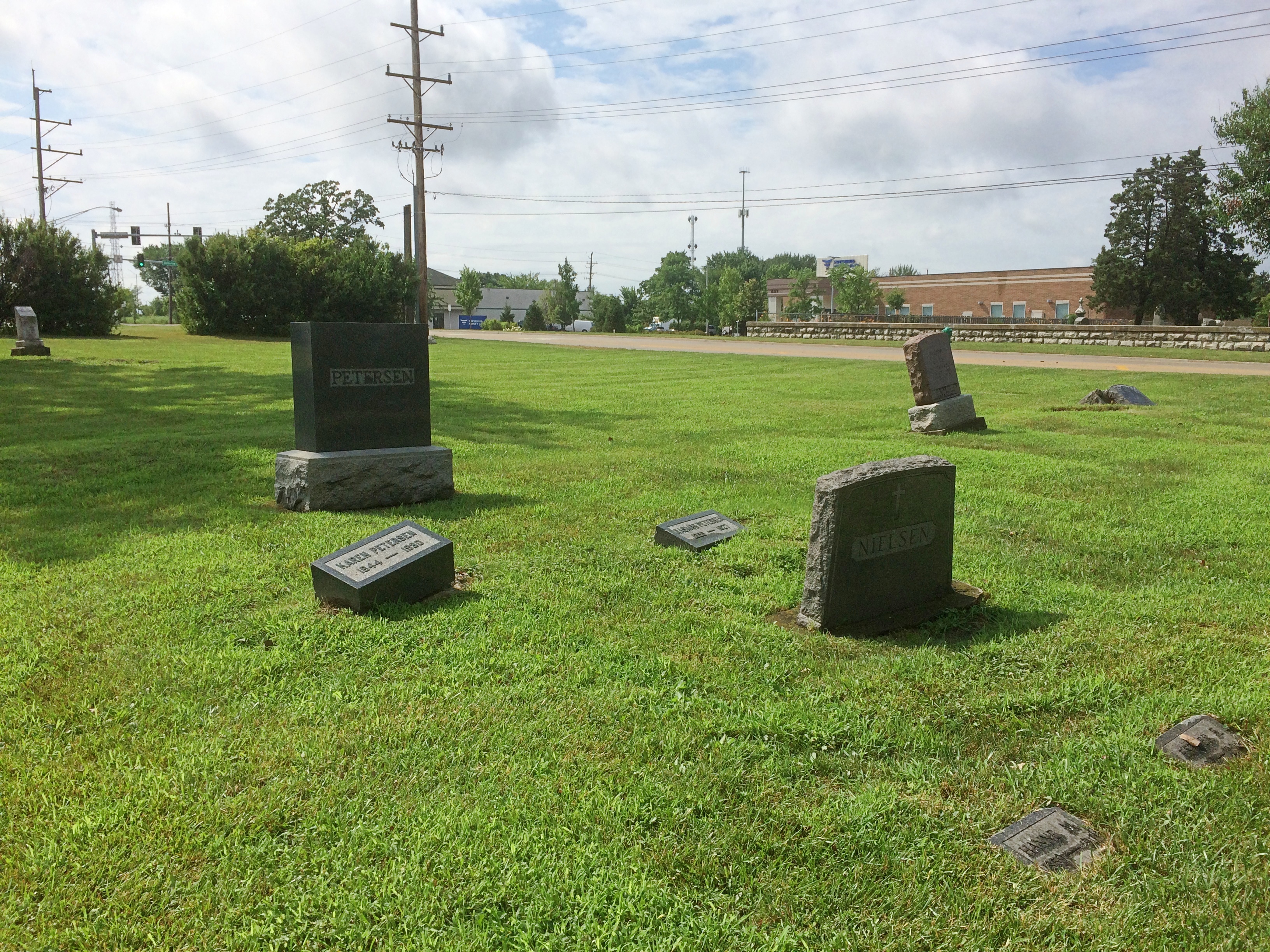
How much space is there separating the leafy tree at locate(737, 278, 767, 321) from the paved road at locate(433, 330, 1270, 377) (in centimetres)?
2568

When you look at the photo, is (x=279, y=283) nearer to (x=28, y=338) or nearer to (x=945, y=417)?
(x=28, y=338)

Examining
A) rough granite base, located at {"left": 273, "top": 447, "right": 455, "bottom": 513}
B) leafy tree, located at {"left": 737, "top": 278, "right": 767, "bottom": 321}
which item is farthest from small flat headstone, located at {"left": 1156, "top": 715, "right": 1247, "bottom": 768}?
leafy tree, located at {"left": 737, "top": 278, "right": 767, "bottom": 321}

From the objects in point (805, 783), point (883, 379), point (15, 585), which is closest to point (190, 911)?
point (805, 783)

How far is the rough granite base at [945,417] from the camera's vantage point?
423 inches

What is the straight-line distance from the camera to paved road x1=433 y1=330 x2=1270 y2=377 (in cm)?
2152

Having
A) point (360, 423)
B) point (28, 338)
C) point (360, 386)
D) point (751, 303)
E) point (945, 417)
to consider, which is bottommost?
point (945, 417)

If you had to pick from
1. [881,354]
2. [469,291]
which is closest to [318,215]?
[469,291]

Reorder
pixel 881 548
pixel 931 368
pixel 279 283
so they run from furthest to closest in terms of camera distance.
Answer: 1. pixel 279 283
2. pixel 931 368
3. pixel 881 548

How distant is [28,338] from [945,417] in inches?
870

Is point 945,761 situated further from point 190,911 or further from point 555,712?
point 190,911

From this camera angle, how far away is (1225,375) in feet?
61.8

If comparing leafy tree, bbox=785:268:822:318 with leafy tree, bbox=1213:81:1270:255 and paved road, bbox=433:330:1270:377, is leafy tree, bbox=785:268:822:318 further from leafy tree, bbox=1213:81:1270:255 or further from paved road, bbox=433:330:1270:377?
leafy tree, bbox=1213:81:1270:255

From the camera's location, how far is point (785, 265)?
135250mm

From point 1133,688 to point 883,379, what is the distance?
610 inches
